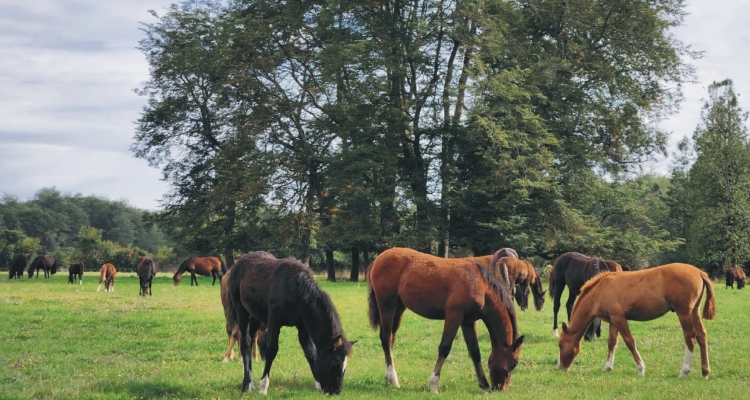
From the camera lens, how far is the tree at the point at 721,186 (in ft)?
146

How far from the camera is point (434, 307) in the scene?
29.5ft

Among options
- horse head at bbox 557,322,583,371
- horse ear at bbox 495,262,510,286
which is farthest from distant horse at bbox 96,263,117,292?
horse head at bbox 557,322,583,371

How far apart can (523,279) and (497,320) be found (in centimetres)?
937

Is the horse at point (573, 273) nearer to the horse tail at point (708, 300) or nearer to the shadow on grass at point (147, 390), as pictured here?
the horse tail at point (708, 300)

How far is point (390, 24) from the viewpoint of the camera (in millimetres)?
33562

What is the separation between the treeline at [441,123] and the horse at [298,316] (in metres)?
23.6

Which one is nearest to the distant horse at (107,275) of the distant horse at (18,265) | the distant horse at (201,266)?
the distant horse at (201,266)

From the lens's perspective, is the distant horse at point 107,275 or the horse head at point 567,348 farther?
the distant horse at point 107,275

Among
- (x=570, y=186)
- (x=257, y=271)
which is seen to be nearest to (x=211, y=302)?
(x=257, y=271)

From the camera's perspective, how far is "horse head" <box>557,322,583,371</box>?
10219mm

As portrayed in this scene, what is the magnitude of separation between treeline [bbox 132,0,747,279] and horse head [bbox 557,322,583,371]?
70.2 ft

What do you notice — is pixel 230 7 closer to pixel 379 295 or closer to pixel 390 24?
pixel 390 24

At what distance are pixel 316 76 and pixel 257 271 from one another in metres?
29.9

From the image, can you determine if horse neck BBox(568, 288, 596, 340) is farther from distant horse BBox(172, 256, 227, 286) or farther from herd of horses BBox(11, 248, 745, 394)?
distant horse BBox(172, 256, 227, 286)
